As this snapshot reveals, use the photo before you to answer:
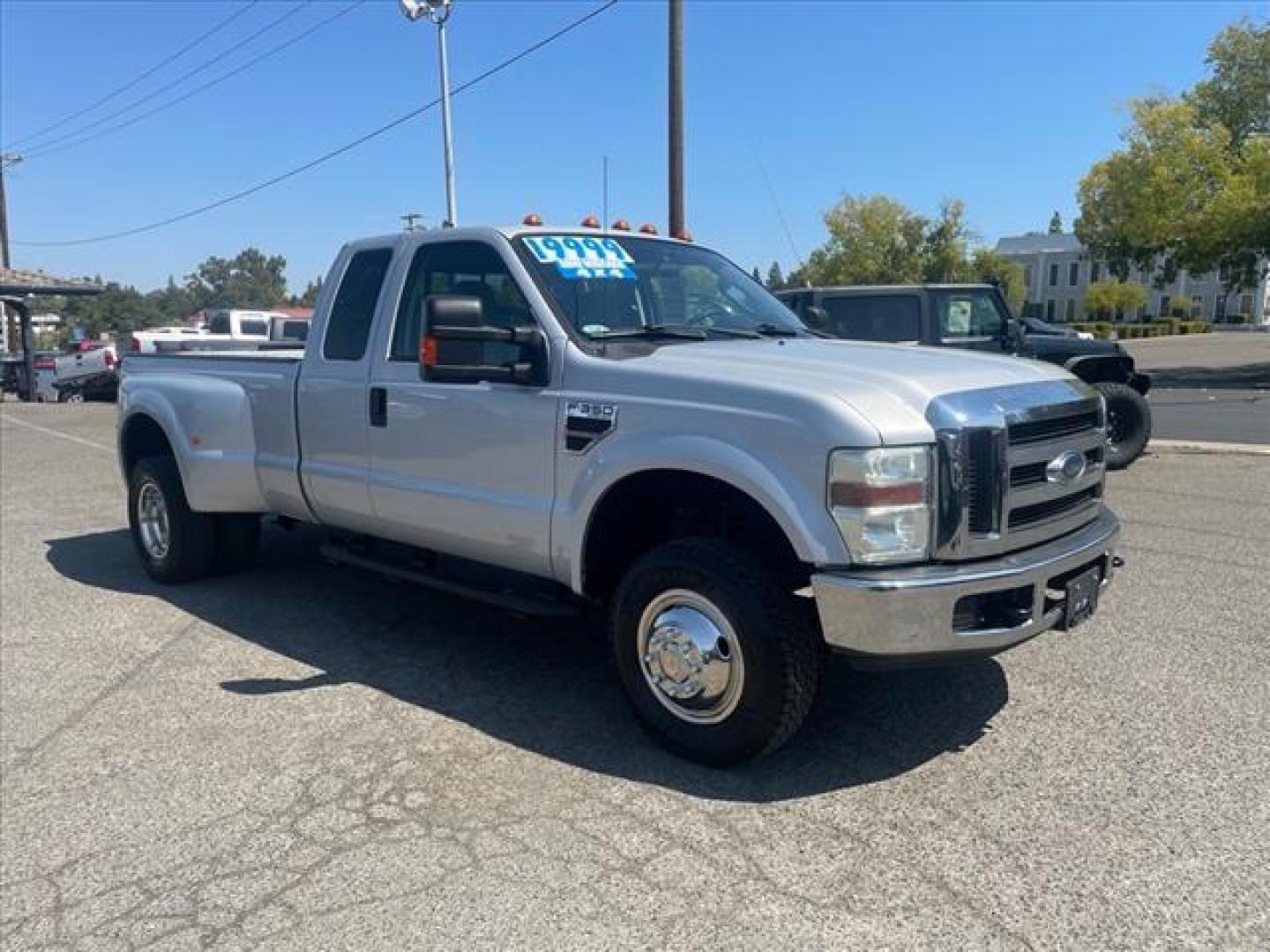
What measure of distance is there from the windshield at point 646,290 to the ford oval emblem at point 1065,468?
4.76 feet

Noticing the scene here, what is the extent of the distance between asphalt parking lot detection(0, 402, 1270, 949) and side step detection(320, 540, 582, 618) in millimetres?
423

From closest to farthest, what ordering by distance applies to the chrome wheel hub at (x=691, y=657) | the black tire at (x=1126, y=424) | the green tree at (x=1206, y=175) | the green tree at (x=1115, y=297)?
1. the chrome wheel hub at (x=691, y=657)
2. the black tire at (x=1126, y=424)
3. the green tree at (x=1206, y=175)
4. the green tree at (x=1115, y=297)

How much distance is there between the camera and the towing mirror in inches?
147

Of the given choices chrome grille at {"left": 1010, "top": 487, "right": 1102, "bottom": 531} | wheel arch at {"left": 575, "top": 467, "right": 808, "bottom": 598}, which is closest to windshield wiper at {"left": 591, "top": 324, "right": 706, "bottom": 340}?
wheel arch at {"left": 575, "top": 467, "right": 808, "bottom": 598}

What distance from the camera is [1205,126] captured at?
2947cm

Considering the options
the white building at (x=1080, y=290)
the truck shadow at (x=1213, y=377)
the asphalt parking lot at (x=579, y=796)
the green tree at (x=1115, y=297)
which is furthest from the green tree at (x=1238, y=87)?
the white building at (x=1080, y=290)

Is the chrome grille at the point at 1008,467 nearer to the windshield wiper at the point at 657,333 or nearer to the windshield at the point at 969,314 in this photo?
the windshield wiper at the point at 657,333

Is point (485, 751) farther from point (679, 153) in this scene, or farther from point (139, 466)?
point (679, 153)

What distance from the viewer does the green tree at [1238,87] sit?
29.6 meters

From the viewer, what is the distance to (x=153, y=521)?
6324 mm

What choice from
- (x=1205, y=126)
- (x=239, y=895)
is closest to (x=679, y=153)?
(x=239, y=895)

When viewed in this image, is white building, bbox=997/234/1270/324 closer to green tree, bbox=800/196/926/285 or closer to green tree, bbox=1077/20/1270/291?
green tree, bbox=800/196/926/285

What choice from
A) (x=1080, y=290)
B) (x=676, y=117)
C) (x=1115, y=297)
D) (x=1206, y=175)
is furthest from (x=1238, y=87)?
(x=1080, y=290)

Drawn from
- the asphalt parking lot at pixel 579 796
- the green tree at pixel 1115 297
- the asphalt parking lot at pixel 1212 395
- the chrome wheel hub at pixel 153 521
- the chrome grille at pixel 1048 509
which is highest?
the green tree at pixel 1115 297
